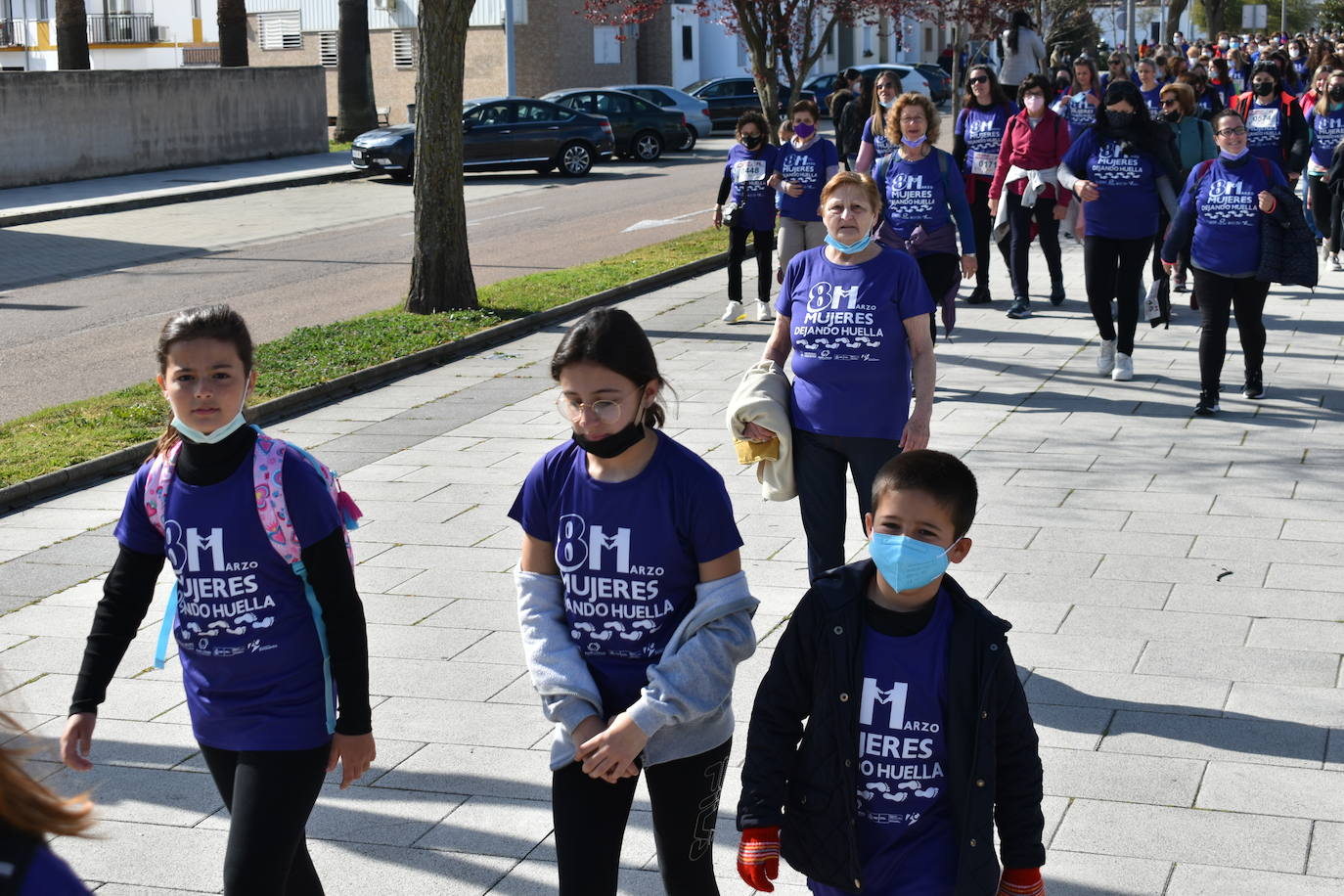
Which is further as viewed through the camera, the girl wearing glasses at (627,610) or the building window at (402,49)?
the building window at (402,49)

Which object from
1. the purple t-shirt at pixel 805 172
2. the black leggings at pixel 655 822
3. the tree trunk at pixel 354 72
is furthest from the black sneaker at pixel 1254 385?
the tree trunk at pixel 354 72

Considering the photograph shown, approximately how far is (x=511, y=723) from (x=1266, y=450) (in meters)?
5.34

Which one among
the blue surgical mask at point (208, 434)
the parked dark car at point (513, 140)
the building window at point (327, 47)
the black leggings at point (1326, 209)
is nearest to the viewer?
the blue surgical mask at point (208, 434)

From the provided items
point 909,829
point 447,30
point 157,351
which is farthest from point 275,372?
point 909,829

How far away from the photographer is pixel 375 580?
289 inches

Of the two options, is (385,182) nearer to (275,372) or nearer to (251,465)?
(275,372)

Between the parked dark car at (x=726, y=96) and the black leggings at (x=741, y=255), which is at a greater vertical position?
the parked dark car at (x=726, y=96)

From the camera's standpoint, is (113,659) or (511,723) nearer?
(113,659)

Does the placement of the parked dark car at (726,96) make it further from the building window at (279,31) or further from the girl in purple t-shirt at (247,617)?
the girl in purple t-shirt at (247,617)

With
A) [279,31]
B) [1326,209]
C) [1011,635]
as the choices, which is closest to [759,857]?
[1011,635]

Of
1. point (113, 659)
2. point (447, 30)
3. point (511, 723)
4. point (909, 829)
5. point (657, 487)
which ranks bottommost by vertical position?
point (511, 723)

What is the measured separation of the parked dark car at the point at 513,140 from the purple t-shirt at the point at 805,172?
1715cm

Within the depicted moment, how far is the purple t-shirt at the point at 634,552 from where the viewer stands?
135 inches

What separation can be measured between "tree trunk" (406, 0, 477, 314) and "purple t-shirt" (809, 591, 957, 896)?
11.9m
